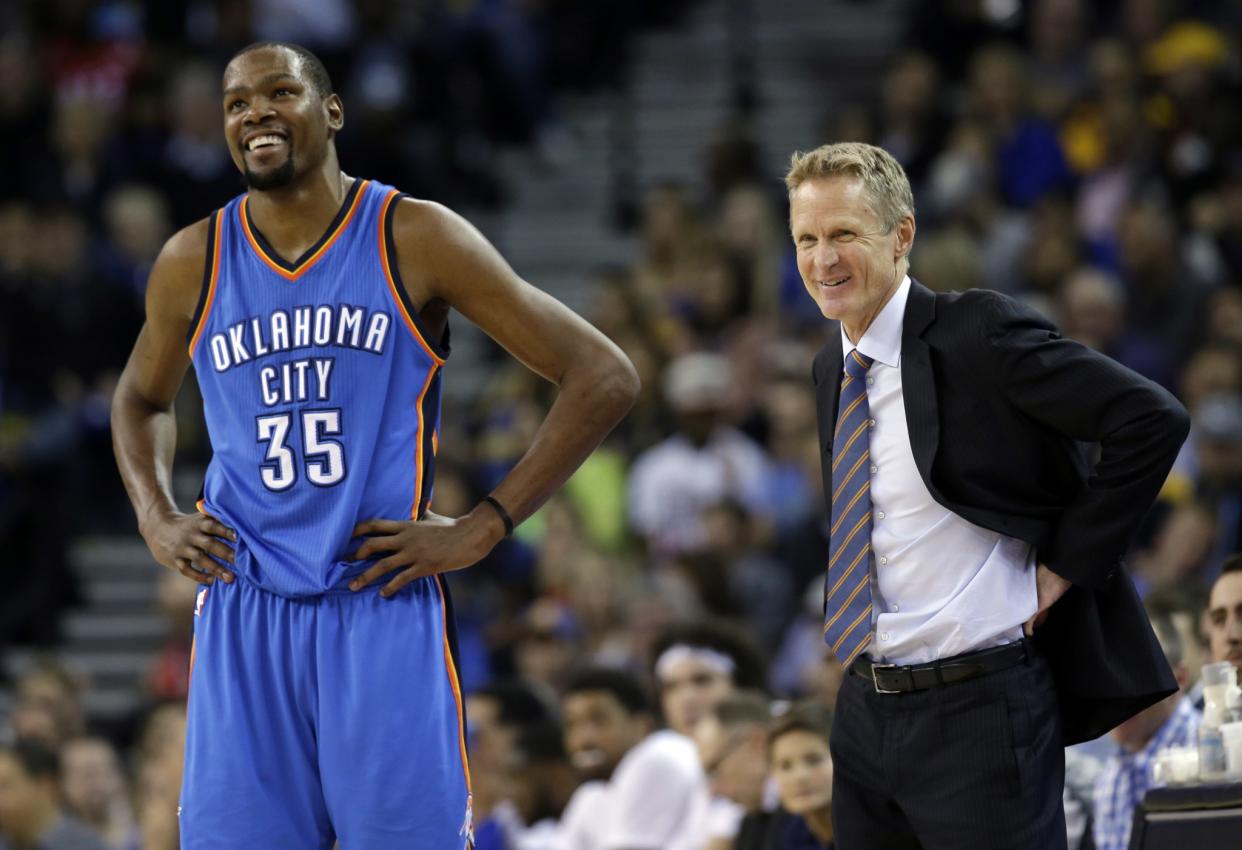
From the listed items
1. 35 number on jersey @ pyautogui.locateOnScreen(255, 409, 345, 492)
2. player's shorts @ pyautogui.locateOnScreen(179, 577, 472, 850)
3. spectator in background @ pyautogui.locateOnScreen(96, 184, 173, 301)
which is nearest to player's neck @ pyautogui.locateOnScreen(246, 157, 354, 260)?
35 number on jersey @ pyautogui.locateOnScreen(255, 409, 345, 492)

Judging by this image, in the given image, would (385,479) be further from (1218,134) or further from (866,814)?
(1218,134)

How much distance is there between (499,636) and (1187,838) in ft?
20.3

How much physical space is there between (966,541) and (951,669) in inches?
10.4

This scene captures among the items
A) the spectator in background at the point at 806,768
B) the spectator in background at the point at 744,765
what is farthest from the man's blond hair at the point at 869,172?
the spectator in background at the point at 744,765

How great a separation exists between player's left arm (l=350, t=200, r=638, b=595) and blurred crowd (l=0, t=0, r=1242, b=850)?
257 centimetres

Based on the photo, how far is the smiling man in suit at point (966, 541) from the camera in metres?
3.96

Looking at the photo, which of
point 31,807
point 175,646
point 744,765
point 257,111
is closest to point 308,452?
point 257,111

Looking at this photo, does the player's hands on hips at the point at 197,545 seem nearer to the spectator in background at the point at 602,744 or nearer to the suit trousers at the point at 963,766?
the suit trousers at the point at 963,766

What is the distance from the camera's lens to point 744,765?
6.83m

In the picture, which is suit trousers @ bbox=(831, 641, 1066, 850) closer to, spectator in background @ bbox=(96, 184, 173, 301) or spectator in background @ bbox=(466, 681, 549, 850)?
spectator in background @ bbox=(466, 681, 549, 850)

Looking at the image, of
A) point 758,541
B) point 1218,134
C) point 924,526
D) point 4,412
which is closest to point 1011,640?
point 924,526

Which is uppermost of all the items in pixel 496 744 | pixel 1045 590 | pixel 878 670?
pixel 1045 590

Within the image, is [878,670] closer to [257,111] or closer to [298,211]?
[298,211]

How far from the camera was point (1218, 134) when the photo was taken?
10906mm
